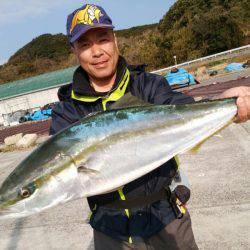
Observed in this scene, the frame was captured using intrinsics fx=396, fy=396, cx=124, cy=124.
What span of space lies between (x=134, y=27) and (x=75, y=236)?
117 m

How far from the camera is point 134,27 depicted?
11806 cm

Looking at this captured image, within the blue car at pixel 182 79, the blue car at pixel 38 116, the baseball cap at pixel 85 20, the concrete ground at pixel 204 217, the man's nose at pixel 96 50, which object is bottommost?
the blue car at pixel 38 116

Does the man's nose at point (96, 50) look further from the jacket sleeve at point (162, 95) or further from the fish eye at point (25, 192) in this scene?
the fish eye at point (25, 192)

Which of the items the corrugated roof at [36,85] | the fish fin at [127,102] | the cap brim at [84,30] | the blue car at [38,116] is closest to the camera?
the fish fin at [127,102]

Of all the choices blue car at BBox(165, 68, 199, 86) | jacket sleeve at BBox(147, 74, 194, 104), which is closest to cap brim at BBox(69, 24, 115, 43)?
jacket sleeve at BBox(147, 74, 194, 104)

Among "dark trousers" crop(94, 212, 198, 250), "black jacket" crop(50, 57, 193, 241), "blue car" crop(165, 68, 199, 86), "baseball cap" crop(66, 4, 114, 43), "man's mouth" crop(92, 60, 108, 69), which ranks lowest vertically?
"blue car" crop(165, 68, 199, 86)

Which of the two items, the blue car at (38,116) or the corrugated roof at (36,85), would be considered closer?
the blue car at (38,116)

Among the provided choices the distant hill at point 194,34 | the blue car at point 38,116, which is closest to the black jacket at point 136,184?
the blue car at point 38,116

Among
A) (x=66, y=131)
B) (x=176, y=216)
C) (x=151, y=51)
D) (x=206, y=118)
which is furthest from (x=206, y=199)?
(x=151, y=51)

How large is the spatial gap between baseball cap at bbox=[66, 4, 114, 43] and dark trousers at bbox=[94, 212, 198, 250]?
1.40 metres

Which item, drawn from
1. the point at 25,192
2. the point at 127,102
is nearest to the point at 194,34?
the point at 127,102

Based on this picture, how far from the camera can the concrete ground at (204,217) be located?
13.6ft

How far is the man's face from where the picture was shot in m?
2.67

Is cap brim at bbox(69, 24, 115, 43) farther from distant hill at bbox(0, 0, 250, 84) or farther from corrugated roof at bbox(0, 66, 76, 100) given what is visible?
distant hill at bbox(0, 0, 250, 84)
